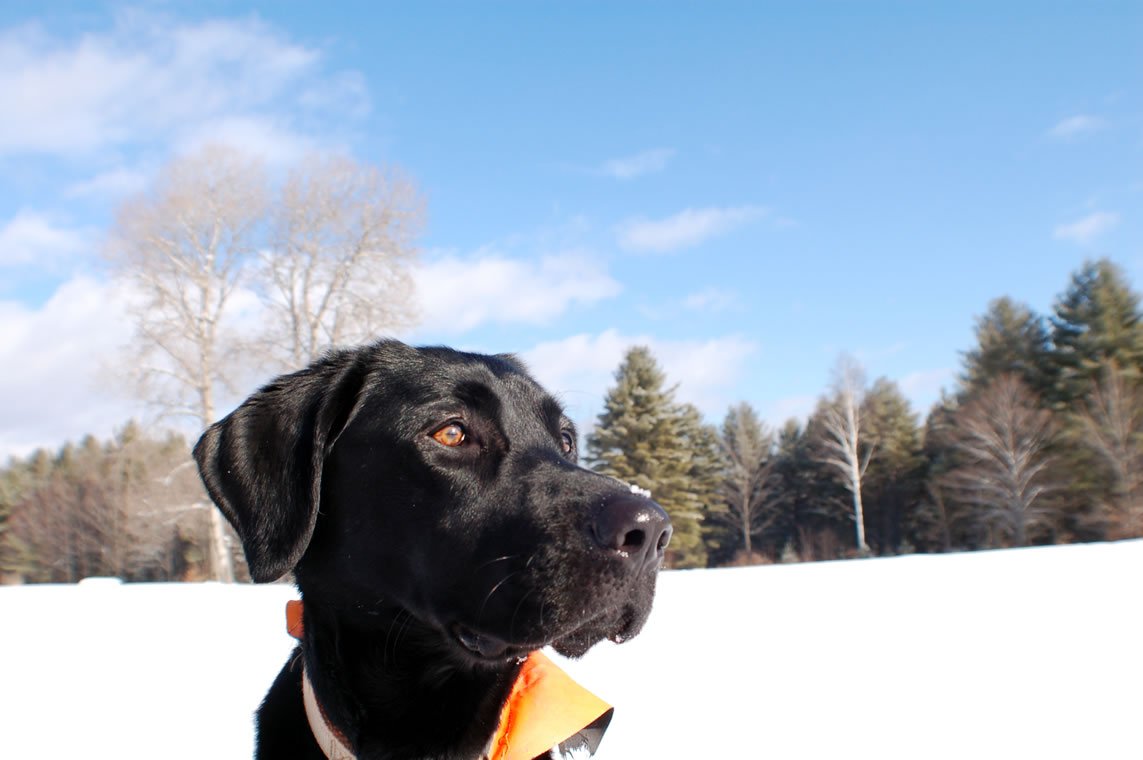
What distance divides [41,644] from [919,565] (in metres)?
10.4

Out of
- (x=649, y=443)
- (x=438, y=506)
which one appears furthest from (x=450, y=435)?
(x=649, y=443)

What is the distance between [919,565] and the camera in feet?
35.6

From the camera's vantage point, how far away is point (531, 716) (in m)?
2.33

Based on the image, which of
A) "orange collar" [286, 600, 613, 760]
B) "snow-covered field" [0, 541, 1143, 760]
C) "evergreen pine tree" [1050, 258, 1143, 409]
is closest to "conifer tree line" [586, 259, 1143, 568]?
"evergreen pine tree" [1050, 258, 1143, 409]

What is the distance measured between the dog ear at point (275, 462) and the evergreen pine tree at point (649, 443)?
108 feet

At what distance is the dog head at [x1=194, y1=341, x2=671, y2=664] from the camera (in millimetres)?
1897

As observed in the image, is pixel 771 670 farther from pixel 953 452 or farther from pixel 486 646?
pixel 953 452

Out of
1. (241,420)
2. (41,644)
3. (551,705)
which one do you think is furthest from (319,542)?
(41,644)

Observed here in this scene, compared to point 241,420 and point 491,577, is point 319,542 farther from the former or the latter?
point 491,577

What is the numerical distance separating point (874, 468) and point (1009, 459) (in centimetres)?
1278

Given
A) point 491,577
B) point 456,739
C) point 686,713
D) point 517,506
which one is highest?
point 517,506

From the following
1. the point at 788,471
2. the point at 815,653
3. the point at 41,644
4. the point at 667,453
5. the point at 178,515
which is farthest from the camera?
the point at 788,471

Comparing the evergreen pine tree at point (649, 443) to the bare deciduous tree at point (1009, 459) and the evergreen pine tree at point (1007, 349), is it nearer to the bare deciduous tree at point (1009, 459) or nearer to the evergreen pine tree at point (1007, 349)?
the bare deciduous tree at point (1009, 459)

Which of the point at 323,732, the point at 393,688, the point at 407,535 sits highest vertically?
the point at 407,535
